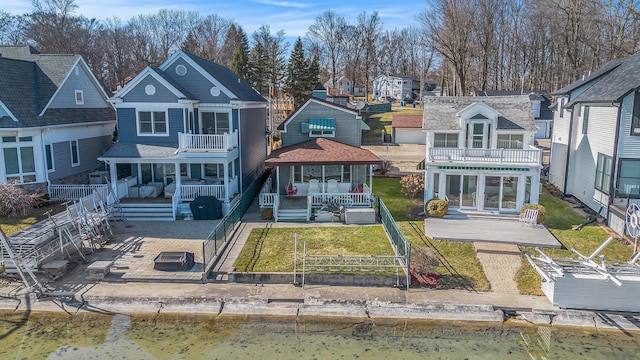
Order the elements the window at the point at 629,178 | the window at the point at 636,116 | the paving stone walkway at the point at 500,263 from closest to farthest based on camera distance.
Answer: the paving stone walkway at the point at 500,263, the window at the point at 636,116, the window at the point at 629,178

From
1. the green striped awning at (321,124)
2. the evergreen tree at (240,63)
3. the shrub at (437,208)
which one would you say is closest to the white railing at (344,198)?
the shrub at (437,208)

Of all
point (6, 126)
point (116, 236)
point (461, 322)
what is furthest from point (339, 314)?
point (6, 126)

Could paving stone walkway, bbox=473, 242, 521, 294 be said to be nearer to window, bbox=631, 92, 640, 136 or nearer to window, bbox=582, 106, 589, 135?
window, bbox=631, 92, 640, 136

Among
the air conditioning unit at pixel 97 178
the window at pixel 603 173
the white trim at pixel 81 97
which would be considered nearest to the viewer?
the window at pixel 603 173

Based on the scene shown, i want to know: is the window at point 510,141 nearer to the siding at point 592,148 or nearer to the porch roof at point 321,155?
the siding at point 592,148

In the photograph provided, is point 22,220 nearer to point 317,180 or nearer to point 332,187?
point 317,180
